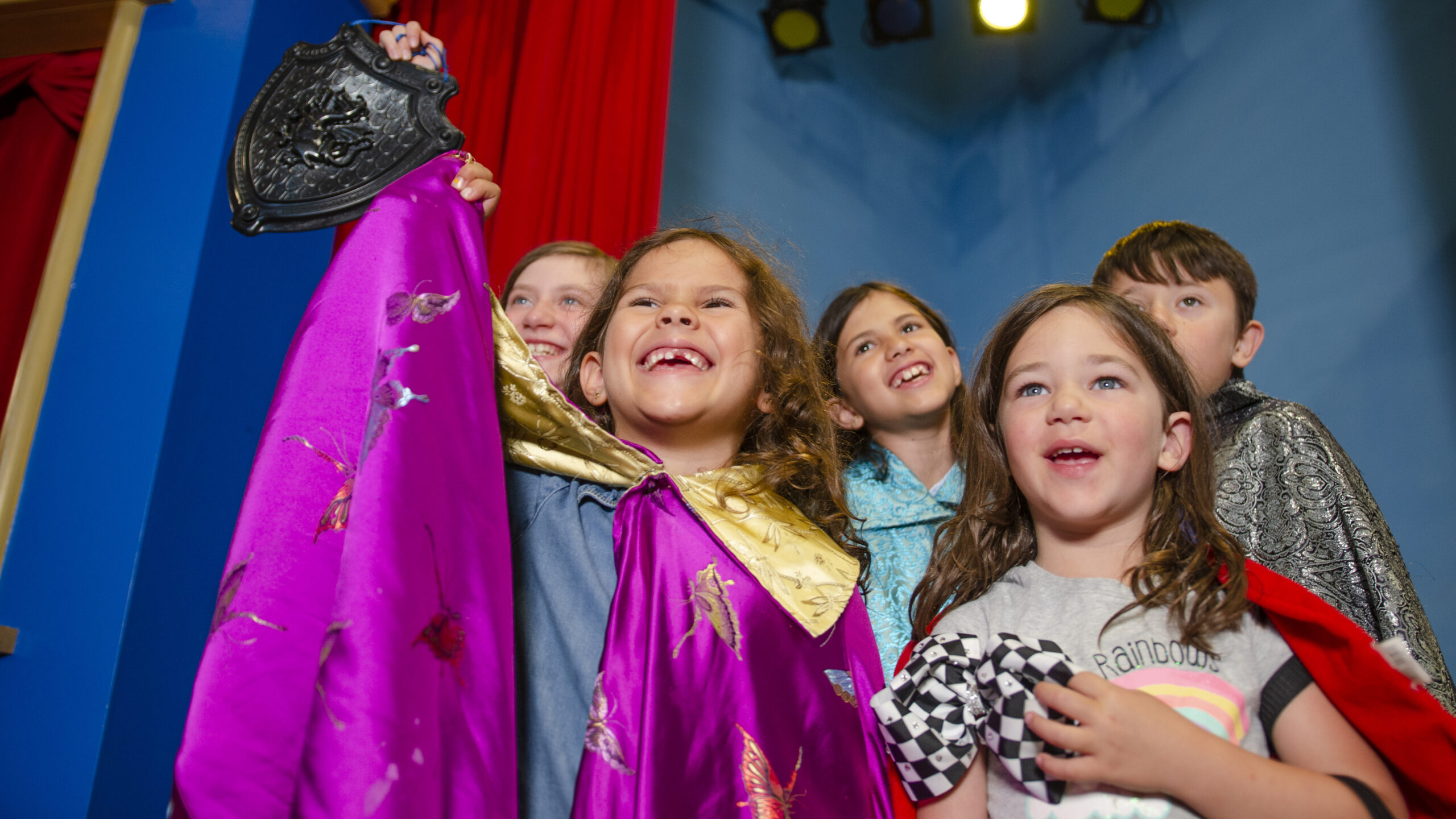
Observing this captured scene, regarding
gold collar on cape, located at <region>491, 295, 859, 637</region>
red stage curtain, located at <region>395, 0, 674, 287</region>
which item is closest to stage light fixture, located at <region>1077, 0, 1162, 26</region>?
red stage curtain, located at <region>395, 0, 674, 287</region>

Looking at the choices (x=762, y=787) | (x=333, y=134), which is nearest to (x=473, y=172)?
(x=333, y=134)

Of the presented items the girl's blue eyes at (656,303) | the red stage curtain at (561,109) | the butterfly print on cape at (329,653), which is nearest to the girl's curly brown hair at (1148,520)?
the girl's blue eyes at (656,303)

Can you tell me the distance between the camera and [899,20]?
3293 millimetres

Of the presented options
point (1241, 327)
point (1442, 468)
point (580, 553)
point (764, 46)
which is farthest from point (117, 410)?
point (1442, 468)

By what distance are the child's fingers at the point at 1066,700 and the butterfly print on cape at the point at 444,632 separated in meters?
0.52

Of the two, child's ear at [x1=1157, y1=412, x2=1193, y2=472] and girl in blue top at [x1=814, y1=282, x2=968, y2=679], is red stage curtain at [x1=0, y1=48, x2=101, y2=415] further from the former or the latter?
child's ear at [x1=1157, y1=412, x2=1193, y2=472]

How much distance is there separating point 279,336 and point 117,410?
354mm

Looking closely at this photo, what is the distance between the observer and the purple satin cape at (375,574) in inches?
27.5

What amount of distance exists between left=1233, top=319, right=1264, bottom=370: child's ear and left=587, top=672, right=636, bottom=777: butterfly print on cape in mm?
1306

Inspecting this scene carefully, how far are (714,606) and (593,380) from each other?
1.58 ft

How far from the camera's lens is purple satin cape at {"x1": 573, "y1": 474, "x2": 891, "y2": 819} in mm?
919

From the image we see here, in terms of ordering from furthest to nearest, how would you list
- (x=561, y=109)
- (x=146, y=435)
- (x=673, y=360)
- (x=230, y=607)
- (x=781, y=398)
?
(x=561, y=109), (x=146, y=435), (x=781, y=398), (x=673, y=360), (x=230, y=607)

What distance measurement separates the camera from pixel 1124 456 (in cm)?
105

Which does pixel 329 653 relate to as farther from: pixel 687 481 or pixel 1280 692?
pixel 1280 692
